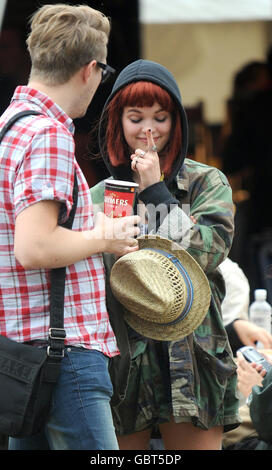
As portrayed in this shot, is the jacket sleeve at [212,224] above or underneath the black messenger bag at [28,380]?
above

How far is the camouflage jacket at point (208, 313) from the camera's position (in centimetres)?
230

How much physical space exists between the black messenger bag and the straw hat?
38cm

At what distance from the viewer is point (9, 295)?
6.12 feet

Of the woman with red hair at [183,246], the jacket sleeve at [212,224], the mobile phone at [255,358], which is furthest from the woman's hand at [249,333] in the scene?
the jacket sleeve at [212,224]

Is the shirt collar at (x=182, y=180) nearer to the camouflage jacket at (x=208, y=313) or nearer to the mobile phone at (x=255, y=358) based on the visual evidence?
the camouflage jacket at (x=208, y=313)

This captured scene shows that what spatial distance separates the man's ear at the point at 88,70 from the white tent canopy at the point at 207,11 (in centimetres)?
309

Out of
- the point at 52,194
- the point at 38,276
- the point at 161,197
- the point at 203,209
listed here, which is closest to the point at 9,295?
the point at 38,276

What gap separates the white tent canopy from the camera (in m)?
5.00

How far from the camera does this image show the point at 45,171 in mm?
1802

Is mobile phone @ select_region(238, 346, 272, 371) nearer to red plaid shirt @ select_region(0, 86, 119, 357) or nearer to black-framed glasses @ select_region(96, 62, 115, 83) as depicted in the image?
red plaid shirt @ select_region(0, 86, 119, 357)

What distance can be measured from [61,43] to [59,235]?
1.67ft

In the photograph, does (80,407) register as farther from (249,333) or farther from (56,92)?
(249,333)

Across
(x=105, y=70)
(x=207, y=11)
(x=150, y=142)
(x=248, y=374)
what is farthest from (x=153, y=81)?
(x=207, y=11)

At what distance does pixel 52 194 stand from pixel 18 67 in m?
2.31
